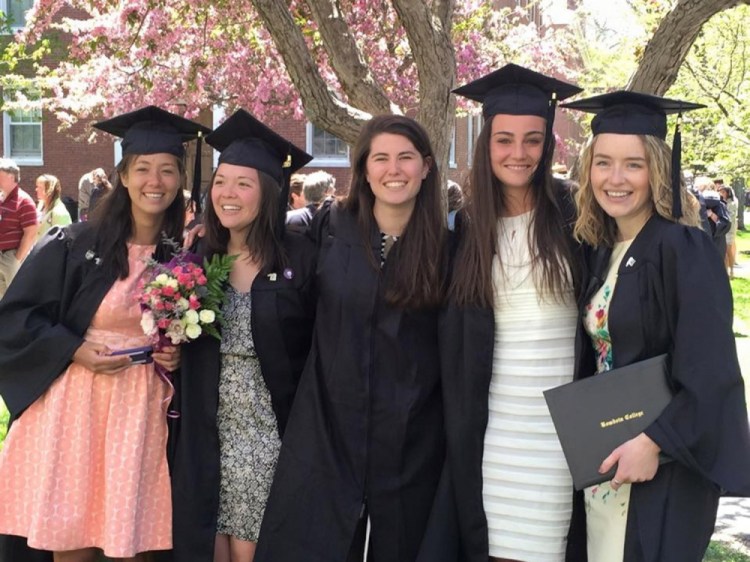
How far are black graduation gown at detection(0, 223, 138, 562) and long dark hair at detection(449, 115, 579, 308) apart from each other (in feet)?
4.57

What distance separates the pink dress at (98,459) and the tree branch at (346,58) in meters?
2.29

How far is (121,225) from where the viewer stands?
3764 mm

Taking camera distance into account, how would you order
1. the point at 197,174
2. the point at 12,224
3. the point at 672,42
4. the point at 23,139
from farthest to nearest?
the point at 23,139 < the point at 12,224 < the point at 672,42 < the point at 197,174

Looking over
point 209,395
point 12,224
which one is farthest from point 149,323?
point 12,224

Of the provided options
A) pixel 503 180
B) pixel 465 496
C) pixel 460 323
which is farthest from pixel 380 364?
pixel 503 180

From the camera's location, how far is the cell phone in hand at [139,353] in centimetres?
360

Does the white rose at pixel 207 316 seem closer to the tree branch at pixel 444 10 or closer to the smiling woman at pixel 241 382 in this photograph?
the smiling woman at pixel 241 382

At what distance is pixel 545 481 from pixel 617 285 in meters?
0.74

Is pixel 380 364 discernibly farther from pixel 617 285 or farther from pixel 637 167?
pixel 637 167

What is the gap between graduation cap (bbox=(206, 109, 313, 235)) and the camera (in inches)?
147

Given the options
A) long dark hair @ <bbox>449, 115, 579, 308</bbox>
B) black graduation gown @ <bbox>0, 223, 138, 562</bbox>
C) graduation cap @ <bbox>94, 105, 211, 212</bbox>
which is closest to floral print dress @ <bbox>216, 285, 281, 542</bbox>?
black graduation gown @ <bbox>0, 223, 138, 562</bbox>

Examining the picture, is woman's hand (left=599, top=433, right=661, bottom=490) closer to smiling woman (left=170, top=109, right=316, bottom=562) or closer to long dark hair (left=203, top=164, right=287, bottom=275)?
smiling woman (left=170, top=109, right=316, bottom=562)

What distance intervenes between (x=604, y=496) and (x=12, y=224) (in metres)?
8.38

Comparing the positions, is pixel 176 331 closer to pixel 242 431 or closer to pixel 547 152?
pixel 242 431
